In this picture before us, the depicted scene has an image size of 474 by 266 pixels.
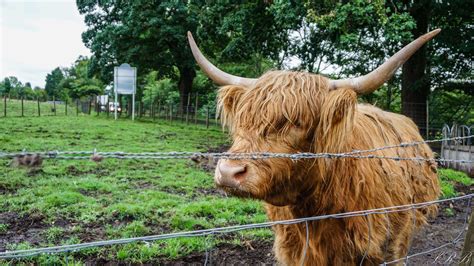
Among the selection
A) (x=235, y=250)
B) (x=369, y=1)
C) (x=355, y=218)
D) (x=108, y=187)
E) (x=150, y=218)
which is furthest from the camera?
(x=369, y=1)

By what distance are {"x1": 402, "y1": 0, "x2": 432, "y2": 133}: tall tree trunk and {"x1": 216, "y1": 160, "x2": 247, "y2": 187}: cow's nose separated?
37.4 ft

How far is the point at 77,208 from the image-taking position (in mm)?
4773

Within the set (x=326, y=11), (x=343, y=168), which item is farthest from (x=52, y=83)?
(x=343, y=168)

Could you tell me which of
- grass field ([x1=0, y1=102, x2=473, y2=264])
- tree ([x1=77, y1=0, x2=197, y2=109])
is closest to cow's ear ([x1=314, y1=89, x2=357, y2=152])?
grass field ([x1=0, y1=102, x2=473, y2=264])

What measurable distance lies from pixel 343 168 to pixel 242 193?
85cm

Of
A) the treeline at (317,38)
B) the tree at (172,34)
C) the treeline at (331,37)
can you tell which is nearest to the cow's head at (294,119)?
the treeline at (331,37)

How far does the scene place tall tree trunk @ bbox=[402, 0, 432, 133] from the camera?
11.8m

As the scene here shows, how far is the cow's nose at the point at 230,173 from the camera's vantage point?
1.82 metres

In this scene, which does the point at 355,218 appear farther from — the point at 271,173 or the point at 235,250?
the point at 235,250

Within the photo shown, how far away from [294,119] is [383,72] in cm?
54

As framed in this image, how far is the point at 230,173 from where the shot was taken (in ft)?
5.96

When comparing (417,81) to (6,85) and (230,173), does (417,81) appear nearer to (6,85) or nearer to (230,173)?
(230,173)


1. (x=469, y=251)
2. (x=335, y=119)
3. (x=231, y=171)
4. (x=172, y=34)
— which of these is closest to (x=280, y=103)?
(x=335, y=119)

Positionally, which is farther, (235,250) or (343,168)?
(235,250)
